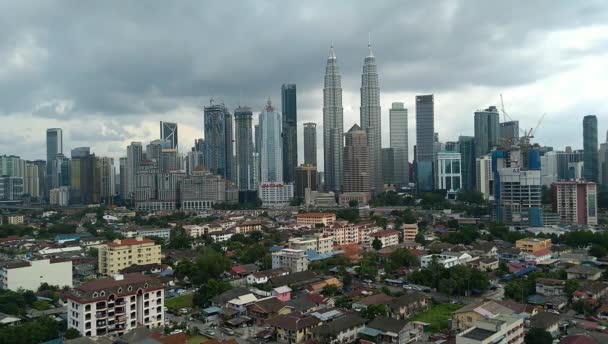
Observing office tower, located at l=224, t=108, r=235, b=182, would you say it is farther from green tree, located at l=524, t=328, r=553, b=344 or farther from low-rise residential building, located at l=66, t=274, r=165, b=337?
green tree, located at l=524, t=328, r=553, b=344

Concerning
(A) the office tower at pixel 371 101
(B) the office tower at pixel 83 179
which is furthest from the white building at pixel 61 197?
(A) the office tower at pixel 371 101

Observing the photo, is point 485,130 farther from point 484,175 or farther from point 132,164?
point 132,164

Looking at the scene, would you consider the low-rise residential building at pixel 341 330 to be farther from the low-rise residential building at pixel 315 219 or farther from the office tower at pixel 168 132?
the office tower at pixel 168 132

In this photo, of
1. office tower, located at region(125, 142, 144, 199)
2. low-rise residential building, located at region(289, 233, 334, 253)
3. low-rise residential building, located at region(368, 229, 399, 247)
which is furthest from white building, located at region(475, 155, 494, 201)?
office tower, located at region(125, 142, 144, 199)

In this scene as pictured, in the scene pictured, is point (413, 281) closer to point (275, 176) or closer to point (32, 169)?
point (275, 176)

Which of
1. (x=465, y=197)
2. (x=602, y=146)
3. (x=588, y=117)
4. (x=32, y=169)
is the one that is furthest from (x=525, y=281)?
(x=32, y=169)

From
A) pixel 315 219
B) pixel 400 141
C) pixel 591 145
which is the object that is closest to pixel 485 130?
pixel 591 145
